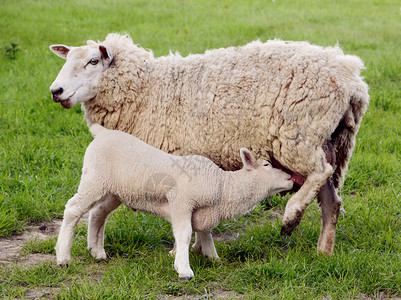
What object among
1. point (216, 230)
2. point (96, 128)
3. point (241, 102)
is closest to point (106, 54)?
point (96, 128)

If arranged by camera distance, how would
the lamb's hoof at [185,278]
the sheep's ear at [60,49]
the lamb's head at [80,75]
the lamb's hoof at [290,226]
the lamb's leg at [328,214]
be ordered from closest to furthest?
the lamb's hoof at [185,278], the lamb's hoof at [290,226], the lamb's head at [80,75], the lamb's leg at [328,214], the sheep's ear at [60,49]

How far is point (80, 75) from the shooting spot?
3.96 metres

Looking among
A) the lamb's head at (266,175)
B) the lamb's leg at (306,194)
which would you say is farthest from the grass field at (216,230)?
the lamb's head at (266,175)

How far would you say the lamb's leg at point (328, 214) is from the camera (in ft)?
13.1

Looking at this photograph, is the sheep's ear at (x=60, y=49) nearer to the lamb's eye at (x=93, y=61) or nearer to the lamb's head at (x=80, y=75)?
the lamb's head at (x=80, y=75)

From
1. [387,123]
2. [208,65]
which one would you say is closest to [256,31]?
[387,123]

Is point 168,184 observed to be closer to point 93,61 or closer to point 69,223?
point 69,223

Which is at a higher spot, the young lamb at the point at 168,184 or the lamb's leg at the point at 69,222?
the young lamb at the point at 168,184

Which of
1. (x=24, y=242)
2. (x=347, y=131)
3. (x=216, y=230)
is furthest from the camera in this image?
(x=216, y=230)

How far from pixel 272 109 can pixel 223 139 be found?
1.38 feet

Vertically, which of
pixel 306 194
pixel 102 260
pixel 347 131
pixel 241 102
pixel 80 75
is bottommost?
pixel 102 260

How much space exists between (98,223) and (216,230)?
3.62ft

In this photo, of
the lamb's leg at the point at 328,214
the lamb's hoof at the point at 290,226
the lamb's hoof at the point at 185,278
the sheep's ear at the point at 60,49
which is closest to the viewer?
the lamb's hoof at the point at 185,278

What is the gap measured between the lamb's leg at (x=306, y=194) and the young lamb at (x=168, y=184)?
104mm
